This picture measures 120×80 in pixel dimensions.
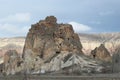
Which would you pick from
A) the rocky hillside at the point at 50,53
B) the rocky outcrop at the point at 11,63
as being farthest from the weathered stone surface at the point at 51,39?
the rocky outcrop at the point at 11,63

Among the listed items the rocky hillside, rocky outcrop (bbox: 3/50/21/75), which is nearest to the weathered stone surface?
the rocky hillside

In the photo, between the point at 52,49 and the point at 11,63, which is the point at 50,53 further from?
the point at 11,63

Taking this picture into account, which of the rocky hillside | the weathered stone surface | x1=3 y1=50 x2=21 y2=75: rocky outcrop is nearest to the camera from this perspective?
the rocky hillside

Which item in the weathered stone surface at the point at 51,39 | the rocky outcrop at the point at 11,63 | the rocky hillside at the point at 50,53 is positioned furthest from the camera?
the weathered stone surface at the point at 51,39

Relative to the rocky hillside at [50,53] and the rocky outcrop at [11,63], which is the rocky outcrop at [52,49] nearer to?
the rocky hillside at [50,53]

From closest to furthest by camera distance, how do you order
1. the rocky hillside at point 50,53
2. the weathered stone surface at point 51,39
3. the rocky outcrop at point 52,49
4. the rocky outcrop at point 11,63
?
the rocky hillside at point 50,53 < the rocky outcrop at point 52,49 < the rocky outcrop at point 11,63 < the weathered stone surface at point 51,39

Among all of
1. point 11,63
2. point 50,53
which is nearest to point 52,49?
point 50,53

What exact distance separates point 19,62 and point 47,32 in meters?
14.0

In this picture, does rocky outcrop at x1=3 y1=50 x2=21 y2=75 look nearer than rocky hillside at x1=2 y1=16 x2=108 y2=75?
No

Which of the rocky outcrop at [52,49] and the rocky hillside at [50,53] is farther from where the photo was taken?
the rocky outcrop at [52,49]

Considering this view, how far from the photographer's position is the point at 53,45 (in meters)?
143

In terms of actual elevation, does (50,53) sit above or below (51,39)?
below

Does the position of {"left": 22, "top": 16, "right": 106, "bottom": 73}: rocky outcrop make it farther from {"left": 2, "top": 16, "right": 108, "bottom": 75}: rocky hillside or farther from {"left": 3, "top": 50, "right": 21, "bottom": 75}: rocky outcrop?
{"left": 3, "top": 50, "right": 21, "bottom": 75}: rocky outcrop

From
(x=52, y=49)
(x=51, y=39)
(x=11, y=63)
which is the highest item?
(x=51, y=39)
